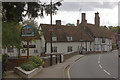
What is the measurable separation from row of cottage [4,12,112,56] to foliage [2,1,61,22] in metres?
37.1

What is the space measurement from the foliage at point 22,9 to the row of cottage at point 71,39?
37067 mm

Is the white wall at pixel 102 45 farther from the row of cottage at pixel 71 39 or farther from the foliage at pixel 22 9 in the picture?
the foliage at pixel 22 9

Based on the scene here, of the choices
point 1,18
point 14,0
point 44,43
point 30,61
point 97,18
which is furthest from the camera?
point 97,18

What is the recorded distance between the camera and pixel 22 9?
14.6 meters

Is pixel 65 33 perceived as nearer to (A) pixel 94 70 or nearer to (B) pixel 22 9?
(A) pixel 94 70

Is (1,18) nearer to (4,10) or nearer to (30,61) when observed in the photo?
(4,10)

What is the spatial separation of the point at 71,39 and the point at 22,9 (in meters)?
51.9

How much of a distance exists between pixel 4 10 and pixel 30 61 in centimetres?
565

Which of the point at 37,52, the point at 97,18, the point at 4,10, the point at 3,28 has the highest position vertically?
the point at 97,18

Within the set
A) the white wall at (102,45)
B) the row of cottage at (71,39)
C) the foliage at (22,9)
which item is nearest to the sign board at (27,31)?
the foliage at (22,9)

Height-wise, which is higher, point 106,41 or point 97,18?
point 97,18

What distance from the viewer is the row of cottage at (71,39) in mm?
61531

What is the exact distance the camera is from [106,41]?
84.9 metres

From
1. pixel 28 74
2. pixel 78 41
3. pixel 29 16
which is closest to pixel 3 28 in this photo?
pixel 29 16
